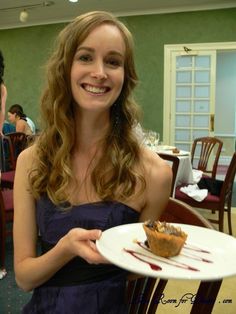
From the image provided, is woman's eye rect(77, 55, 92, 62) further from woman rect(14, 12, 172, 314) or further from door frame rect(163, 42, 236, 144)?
door frame rect(163, 42, 236, 144)

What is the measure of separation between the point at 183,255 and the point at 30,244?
0.51 m

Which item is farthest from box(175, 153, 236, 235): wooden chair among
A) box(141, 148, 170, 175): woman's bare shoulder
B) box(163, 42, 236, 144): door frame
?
box(163, 42, 236, 144): door frame

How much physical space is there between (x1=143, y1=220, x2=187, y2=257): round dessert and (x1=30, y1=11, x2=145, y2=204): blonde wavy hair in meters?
0.21

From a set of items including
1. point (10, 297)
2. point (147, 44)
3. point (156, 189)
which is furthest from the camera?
point (147, 44)

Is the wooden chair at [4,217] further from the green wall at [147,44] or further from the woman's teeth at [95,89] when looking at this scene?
the green wall at [147,44]

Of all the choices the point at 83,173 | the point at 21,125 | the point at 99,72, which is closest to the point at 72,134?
the point at 83,173

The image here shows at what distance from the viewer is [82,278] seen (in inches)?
41.3

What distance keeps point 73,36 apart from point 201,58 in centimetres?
542

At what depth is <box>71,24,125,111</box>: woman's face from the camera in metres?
1.04

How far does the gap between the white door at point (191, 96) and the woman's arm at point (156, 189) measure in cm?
523

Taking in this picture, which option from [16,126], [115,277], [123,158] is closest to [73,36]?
[123,158]

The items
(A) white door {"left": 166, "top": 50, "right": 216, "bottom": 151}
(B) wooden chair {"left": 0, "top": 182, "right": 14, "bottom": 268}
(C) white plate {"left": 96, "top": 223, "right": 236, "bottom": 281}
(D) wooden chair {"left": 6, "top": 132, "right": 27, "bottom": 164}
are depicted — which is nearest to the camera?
(C) white plate {"left": 96, "top": 223, "right": 236, "bottom": 281}

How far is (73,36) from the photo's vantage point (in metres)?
1.07

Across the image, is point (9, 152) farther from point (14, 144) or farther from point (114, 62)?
point (114, 62)
